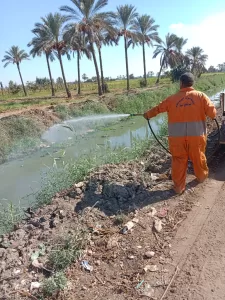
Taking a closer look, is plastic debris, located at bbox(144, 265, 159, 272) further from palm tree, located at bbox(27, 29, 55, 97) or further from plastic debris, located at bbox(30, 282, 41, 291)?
palm tree, located at bbox(27, 29, 55, 97)

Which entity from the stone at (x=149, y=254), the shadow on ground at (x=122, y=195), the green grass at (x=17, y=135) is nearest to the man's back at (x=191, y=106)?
the shadow on ground at (x=122, y=195)

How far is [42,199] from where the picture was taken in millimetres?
5492

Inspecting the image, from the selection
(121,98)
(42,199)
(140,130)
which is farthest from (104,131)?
(42,199)

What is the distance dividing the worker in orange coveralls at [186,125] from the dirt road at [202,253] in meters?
0.51

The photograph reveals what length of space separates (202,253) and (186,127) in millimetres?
2038

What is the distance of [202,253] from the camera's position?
3.27 m

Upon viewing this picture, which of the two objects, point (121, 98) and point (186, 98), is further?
point (121, 98)

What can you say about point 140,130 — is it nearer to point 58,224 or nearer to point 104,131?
point 104,131

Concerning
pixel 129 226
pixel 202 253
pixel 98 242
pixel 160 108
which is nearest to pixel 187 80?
pixel 160 108

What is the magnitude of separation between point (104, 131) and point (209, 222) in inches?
503

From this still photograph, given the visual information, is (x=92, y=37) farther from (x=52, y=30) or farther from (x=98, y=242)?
(x=98, y=242)

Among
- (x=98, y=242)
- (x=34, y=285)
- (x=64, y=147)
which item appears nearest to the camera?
(x=34, y=285)

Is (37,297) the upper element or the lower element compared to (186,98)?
lower

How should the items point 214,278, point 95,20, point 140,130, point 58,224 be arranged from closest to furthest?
point 214,278
point 58,224
point 140,130
point 95,20
